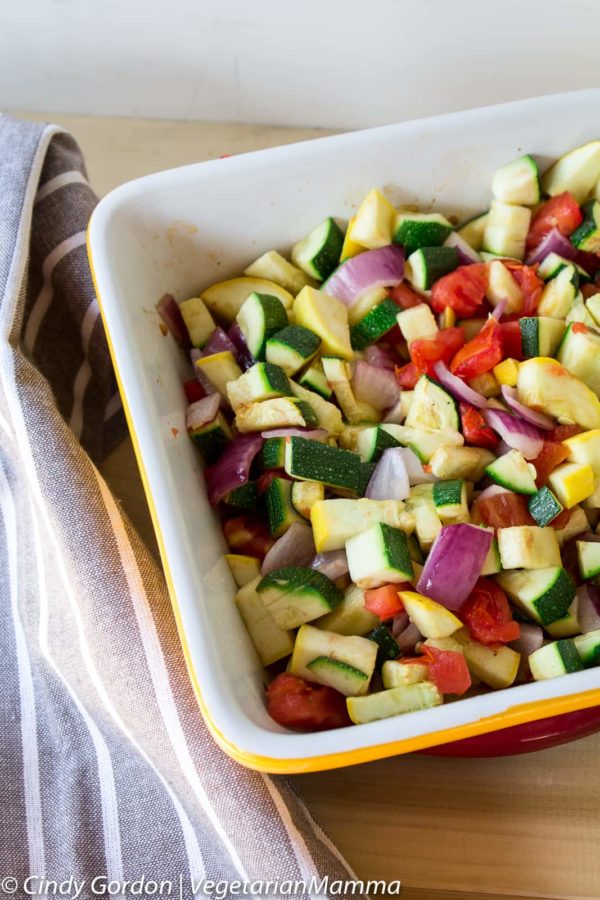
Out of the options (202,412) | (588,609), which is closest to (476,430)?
(588,609)

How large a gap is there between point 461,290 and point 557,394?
0.23m

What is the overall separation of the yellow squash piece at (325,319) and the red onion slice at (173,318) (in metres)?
0.18

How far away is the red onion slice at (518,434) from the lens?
125 cm

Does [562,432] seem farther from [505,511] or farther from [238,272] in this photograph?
[238,272]

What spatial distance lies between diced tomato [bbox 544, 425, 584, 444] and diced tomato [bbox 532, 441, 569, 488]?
17 millimetres

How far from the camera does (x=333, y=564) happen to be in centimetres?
121

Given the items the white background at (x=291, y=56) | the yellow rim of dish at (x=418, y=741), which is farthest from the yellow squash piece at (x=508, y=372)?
the white background at (x=291, y=56)

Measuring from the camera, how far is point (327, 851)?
1153 millimetres

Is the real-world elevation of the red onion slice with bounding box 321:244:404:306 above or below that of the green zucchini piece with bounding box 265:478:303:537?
above

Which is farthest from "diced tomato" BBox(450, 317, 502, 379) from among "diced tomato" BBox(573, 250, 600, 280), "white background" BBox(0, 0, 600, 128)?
"white background" BBox(0, 0, 600, 128)

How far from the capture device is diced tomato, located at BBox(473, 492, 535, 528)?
1.22 metres

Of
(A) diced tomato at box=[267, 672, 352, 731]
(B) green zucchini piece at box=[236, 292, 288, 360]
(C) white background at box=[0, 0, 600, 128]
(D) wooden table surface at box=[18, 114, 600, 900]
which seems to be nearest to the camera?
(A) diced tomato at box=[267, 672, 352, 731]

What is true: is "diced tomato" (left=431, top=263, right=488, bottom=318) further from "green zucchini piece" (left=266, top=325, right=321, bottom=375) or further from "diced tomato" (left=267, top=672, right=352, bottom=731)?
"diced tomato" (left=267, top=672, right=352, bottom=731)

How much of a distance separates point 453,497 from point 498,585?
133 mm
